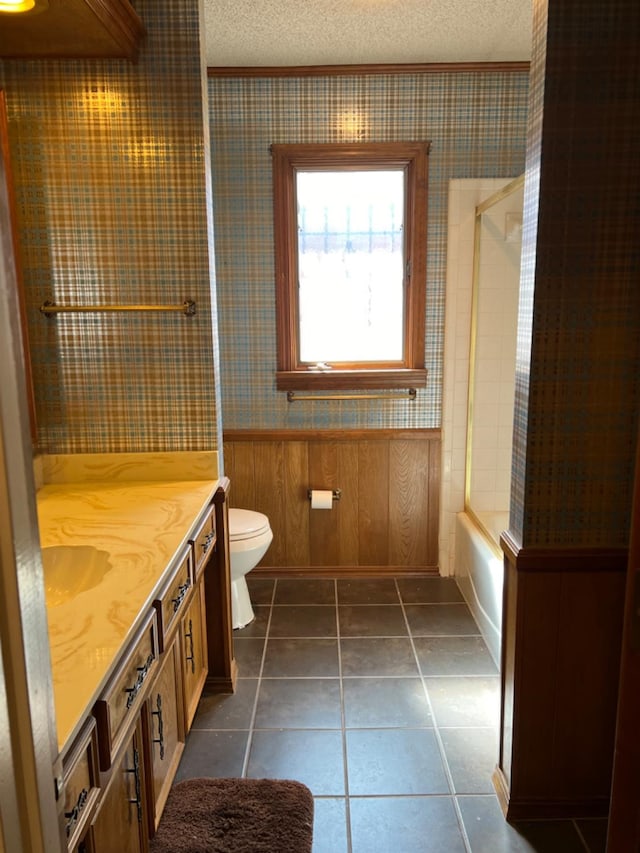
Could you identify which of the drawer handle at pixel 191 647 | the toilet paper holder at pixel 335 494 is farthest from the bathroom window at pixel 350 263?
the drawer handle at pixel 191 647

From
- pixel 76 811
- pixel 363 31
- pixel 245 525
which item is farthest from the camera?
pixel 245 525

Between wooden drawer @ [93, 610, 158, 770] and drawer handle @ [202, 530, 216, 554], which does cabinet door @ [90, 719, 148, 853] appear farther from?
drawer handle @ [202, 530, 216, 554]

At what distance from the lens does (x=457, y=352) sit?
10.6 feet

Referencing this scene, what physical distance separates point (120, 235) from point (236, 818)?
1876 millimetres

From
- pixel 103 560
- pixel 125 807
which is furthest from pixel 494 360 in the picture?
pixel 125 807

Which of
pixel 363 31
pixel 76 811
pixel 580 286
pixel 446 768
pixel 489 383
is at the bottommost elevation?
pixel 446 768

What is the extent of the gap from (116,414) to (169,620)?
934 millimetres

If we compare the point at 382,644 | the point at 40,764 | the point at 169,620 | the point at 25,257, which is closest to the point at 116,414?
the point at 25,257

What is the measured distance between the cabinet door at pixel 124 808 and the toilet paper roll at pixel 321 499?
192 centimetres

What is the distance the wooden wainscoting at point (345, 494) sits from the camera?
330 cm

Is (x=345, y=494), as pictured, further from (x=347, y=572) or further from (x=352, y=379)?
(x=352, y=379)

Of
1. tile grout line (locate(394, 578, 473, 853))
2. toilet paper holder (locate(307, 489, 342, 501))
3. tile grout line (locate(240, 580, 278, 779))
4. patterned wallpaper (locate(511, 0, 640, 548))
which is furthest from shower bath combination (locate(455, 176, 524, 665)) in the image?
patterned wallpaper (locate(511, 0, 640, 548))

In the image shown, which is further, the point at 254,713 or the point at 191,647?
the point at 254,713

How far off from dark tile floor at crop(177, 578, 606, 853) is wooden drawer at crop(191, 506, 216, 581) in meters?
0.65
